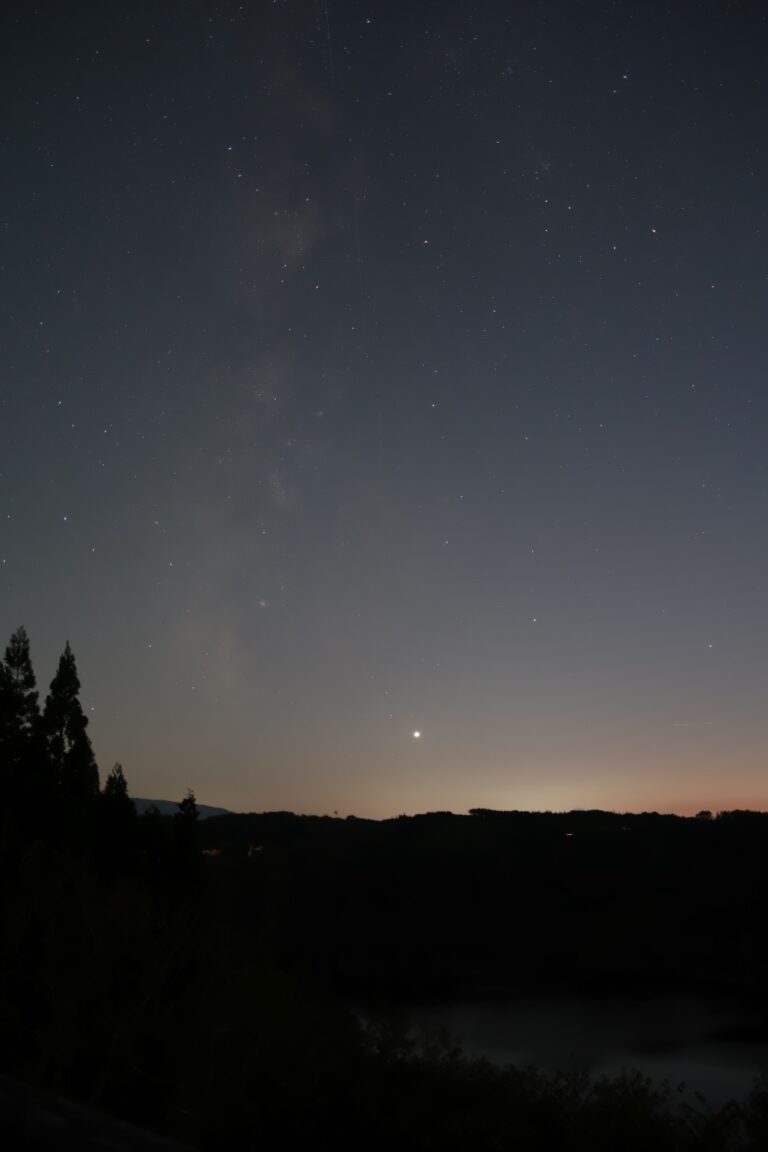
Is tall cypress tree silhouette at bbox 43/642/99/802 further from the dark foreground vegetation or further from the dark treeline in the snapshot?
the dark treeline

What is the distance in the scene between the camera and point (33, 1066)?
47.0ft

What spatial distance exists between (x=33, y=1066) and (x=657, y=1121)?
12480mm

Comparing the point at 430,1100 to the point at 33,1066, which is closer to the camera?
the point at 33,1066

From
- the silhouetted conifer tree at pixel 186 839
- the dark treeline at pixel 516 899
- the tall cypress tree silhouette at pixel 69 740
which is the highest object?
the tall cypress tree silhouette at pixel 69 740

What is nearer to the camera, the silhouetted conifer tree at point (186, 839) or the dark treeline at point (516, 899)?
the silhouetted conifer tree at point (186, 839)

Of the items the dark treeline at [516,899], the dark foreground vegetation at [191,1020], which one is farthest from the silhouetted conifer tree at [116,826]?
the dark treeline at [516,899]

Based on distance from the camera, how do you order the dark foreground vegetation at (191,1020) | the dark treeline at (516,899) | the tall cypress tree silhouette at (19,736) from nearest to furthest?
the dark foreground vegetation at (191,1020), the tall cypress tree silhouette at (19,736), the dark treeline at (516,899)

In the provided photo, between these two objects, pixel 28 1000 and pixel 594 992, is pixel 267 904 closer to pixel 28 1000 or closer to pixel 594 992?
pixel 594 992

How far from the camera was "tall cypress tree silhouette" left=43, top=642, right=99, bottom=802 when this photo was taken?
96.5 feet

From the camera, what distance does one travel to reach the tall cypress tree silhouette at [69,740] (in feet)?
96.5

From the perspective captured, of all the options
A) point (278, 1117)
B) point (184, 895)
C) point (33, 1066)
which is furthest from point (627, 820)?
point (33, 1066)

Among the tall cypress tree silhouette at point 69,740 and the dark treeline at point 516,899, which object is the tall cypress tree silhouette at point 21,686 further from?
the dark treeline at point 516,899

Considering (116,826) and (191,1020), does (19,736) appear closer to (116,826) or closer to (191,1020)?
(116,826)

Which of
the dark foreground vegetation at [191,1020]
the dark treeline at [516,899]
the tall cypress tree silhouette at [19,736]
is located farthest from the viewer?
the dark treeline at [516,899]
